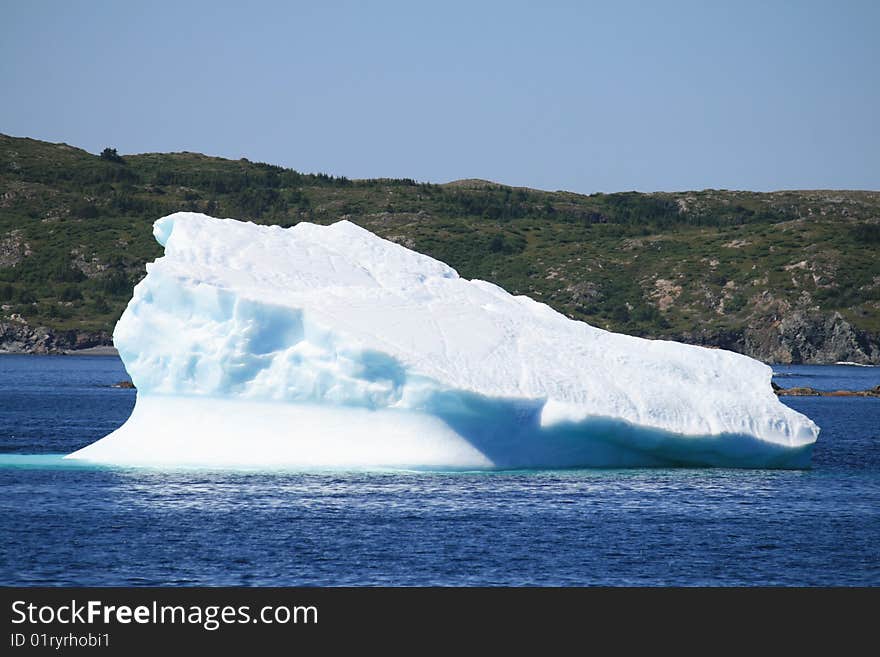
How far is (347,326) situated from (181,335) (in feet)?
16.0

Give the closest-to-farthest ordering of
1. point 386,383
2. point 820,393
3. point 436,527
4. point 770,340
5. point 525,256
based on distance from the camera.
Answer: point 436,527 < point 386,383 < point 820,393 < point 770,340 < point 525,256

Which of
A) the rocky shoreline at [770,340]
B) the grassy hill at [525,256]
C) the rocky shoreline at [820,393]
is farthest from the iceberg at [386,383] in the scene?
the grassy hill at [525,256]

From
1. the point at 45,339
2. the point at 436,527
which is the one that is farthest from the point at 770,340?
the point at 436,527

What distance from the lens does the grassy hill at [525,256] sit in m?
153

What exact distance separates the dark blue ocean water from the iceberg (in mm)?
814

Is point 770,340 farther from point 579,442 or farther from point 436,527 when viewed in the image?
point 436,527

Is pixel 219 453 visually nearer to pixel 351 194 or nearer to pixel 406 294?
pixel 406 294

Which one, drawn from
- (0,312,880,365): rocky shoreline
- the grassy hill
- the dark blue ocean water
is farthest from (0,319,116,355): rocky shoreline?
the dark blue ocean water

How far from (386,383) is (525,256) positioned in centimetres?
13889

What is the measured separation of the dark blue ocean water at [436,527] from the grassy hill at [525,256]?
377ft

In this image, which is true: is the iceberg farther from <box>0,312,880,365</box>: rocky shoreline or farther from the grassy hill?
the grassy hill

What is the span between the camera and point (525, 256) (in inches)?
6777

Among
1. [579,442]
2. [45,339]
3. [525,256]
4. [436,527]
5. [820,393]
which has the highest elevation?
[525,256]

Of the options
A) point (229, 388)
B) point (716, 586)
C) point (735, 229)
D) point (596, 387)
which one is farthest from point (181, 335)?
point (735, 229)
